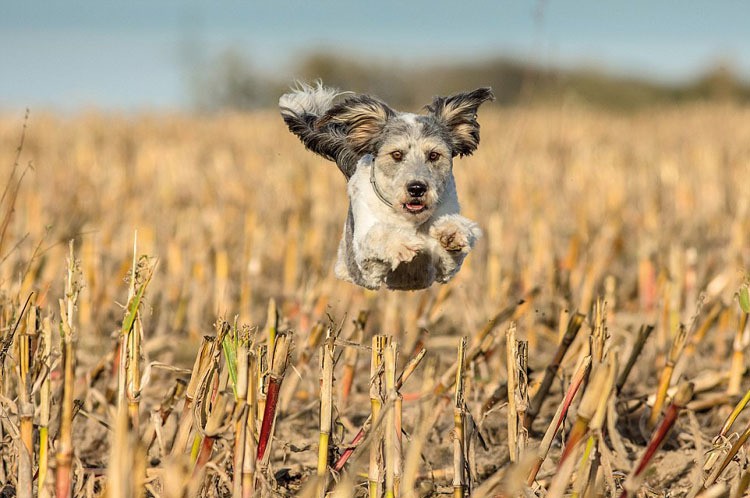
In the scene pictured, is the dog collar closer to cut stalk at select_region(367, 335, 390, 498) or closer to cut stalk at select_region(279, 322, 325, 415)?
cut stalk at select_region(367, 335, 390, 498)

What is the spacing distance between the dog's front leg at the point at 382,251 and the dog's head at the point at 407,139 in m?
0.06

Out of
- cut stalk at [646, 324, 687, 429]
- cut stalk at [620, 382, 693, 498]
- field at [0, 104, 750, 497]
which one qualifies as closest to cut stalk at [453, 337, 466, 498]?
field at [0, 104, 750, 497]

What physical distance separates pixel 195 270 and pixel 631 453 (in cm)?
363

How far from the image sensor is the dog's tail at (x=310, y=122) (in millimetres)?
2543

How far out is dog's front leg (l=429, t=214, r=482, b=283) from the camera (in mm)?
2312

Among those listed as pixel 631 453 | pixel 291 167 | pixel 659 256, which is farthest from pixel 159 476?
pixel 291 167

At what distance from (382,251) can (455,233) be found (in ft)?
0.61

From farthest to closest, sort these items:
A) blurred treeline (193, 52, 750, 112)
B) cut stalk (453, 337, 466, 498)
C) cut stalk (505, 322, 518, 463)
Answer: blurred treeline (193, 52, 750, 112) → cut stalk (505, 322, 518, 463) → cut stalk (453, 337, 466, 498)

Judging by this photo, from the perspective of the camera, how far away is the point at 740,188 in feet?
33.8

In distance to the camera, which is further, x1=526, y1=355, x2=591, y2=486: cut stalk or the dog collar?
x1=526, y1=355, x2=591, y2=486: cut stalk

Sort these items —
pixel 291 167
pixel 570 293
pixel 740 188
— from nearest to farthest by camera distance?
1. pixel 570 293
2. pixel 740 188
3. pixel 291 167

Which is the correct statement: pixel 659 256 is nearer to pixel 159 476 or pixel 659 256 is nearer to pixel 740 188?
pixel 740 188

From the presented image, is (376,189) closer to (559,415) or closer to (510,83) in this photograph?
(559,415)

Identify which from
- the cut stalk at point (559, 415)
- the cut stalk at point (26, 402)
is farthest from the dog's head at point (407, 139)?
the cut stalk at point (26, 402)
